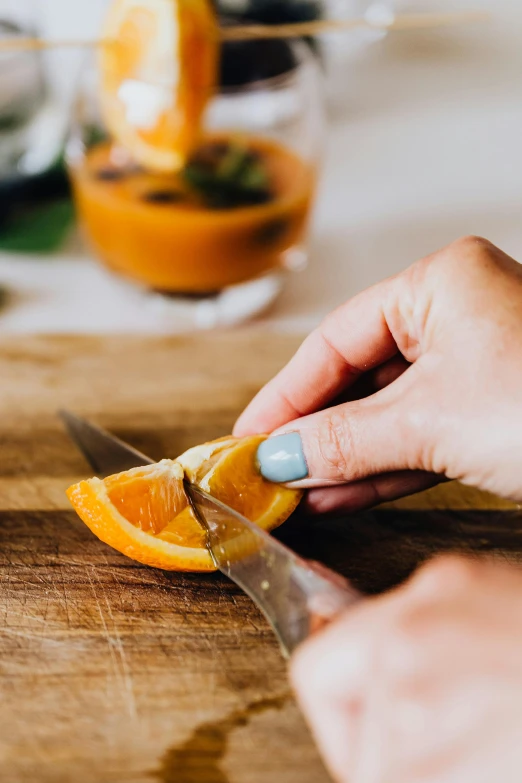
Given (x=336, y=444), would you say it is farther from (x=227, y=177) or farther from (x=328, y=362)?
(x=227, y=177)

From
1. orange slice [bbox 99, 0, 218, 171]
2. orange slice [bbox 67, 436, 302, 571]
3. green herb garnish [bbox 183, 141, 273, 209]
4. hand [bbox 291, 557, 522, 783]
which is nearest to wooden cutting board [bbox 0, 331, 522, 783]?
orange slice [bbox 67, 436, 302, 571]

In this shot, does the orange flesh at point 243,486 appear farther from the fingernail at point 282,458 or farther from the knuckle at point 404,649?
the knuckle at point 404,649

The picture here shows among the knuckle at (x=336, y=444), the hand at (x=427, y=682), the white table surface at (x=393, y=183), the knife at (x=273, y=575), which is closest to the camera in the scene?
the hand at (x=427, y=682)

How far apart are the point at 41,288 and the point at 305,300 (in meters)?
0.56

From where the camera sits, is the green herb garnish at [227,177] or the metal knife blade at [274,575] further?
the green herb garnish at [227,177]

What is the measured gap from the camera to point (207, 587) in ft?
2.76

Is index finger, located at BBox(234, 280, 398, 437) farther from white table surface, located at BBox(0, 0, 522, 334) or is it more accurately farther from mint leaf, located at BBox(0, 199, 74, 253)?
mint leaf, located at BBox(0, 199, 74, 253)

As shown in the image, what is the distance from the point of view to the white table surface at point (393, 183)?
60.5 inches

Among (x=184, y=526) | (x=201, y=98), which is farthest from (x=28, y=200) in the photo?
(x=184, y=526)

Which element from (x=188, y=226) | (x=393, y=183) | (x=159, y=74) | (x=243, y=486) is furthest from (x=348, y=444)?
(x=393, y=183)

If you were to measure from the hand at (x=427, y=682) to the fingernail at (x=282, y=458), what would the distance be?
0.98 feet

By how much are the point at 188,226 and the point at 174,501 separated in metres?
0.56

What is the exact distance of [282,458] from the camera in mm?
835

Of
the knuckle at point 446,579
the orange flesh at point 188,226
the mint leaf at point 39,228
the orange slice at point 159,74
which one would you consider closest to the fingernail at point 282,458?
the knuckle at point 446,579
